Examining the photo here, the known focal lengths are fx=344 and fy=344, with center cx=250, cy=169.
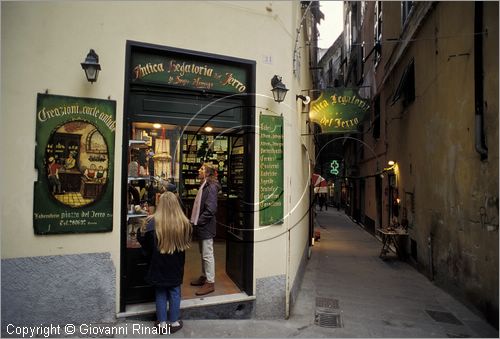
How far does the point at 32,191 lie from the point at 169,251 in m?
1.82

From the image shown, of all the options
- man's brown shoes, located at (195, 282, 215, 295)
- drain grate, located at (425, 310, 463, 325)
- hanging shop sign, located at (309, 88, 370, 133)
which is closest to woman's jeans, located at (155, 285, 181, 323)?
man's brown shoes, located at (195, 282, 215, 295)

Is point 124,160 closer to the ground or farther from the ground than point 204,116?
closer to the ground

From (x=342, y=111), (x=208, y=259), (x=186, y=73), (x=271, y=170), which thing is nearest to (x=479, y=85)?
(x=342, y=111)

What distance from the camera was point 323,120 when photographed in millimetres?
7785

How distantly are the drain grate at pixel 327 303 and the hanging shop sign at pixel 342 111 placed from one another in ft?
11.7

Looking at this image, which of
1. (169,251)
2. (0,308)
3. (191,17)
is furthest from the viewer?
(191,17)

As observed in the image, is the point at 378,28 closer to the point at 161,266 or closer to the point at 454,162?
the point at 454,162

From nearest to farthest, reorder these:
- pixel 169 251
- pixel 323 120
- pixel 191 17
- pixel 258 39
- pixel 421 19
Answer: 1. pixel 169 251
2. pixel 191 17
3. pixel 258 39
4. pixel 323 120
5. pixel 421 19

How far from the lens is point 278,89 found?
18.0 feet

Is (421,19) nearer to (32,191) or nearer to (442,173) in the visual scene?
(442,173)

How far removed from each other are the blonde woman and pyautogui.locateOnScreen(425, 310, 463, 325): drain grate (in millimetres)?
4530

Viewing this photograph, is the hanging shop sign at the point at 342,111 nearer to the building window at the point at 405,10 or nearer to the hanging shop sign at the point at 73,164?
the building window at the point at 405,10

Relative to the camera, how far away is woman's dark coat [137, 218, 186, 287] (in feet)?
14.5

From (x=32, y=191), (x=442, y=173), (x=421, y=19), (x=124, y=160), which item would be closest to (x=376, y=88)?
(x=421, y=19)
